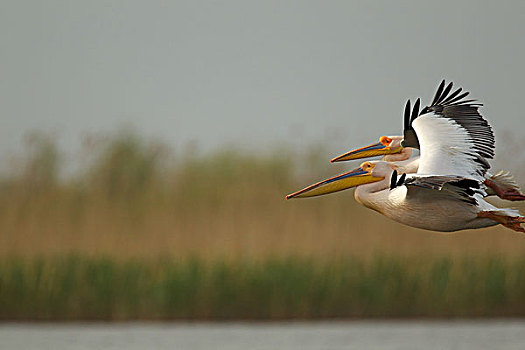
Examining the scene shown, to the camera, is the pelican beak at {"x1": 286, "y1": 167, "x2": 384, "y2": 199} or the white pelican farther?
the pelican beak at {"x1": 286, "y1": 167, "x2": 384, "y2": 199}

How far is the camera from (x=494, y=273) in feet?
38.8

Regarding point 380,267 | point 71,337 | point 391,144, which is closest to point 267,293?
point 380,267

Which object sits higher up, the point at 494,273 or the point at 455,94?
the point at 455,94

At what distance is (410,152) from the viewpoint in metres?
4.31

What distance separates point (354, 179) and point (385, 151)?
1.14 feet

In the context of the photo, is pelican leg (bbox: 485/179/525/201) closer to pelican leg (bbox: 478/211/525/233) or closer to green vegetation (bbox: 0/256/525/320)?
pelican leg (bbox: 478/211/525/233)

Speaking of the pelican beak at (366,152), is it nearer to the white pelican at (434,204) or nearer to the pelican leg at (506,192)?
the white pelican at (434,204)

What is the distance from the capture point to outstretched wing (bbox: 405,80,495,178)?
371 centimetres

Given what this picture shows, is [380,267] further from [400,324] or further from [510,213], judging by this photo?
[510,213]

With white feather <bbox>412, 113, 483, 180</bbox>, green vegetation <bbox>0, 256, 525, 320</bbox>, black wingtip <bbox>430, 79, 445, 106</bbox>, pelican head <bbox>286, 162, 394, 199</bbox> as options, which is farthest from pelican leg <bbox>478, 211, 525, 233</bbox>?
green vegetation <bbox>0, 256, 525, 320</bbox>

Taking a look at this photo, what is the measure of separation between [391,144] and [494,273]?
25.8ft

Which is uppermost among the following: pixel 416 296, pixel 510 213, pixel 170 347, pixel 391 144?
pixel 391 144

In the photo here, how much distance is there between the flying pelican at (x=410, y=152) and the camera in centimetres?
400

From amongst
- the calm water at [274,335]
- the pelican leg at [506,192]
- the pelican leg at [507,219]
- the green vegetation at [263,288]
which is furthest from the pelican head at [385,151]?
the calm water at [274,335]
